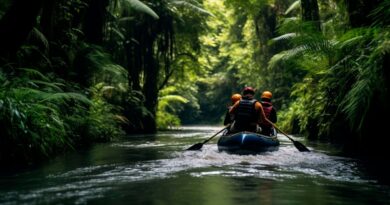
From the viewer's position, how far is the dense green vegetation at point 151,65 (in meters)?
7.75

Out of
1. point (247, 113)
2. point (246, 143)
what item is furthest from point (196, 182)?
point (247, 113)

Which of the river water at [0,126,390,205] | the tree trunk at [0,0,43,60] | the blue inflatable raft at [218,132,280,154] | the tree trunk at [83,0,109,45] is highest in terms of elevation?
the tree trunk at [83,0,109,45]

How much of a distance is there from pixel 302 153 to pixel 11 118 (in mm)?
5743

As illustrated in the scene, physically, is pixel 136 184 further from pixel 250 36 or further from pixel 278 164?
pixel 250 36

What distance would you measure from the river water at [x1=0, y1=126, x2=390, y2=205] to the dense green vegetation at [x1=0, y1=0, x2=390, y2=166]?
924 millimetres

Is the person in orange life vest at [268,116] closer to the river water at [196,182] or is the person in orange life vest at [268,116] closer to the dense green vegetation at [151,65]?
the dense green vegetation at [151,65]

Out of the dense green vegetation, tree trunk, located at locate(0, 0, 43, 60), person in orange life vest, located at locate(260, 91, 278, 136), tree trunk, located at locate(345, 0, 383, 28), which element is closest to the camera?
tree trunk, located at locate(0, 0, 43, 60)

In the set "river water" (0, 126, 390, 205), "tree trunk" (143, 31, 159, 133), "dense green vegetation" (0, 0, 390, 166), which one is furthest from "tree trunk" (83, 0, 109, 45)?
"river water" (0, 126, 390, 205)

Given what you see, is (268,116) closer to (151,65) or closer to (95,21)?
(95,21)

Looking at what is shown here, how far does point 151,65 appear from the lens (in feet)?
74.1

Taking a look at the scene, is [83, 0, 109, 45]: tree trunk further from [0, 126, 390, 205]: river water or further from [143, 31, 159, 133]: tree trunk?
[0, 126, 390, 205]: river water

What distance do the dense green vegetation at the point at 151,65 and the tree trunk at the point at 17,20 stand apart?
15 mm

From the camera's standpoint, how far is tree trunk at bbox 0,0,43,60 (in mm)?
7527

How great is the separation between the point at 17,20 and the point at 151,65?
49.3ft
